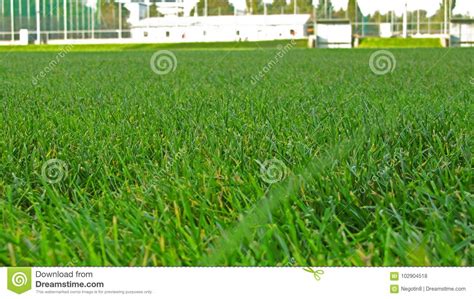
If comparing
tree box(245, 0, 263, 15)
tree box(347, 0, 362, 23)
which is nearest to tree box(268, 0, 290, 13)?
tree box(245, 0, 263, 15)

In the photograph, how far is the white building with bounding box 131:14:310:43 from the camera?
47.0 meters

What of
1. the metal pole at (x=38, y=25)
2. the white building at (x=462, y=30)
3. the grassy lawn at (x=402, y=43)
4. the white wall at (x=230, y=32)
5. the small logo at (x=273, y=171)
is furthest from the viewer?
the white wall at (x=230, y=32)

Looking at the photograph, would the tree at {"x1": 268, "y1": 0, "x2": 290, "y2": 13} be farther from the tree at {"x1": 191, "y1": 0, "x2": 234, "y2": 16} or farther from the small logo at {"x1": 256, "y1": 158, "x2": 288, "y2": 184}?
the small logo at {"x1": 256, "y1": 158, "x2": 288, "y2": 184}

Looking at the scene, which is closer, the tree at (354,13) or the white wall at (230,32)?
the tree at (354,13)

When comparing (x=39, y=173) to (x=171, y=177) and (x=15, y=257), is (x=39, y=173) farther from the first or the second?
(x=15, y=257)
